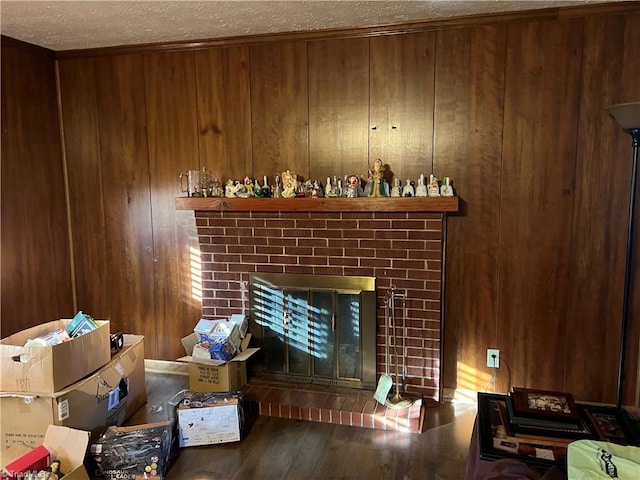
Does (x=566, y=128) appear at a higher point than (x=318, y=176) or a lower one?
higher

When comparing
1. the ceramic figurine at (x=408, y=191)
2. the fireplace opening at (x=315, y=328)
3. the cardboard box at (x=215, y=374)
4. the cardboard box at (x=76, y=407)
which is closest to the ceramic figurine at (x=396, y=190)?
the ceramic figurine at (x=408, y=191)

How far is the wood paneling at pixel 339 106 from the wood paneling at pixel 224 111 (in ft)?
1.48

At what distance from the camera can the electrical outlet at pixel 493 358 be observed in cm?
300

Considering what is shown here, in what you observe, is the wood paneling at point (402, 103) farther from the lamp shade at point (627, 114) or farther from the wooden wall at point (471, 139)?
the lamp shade at point (627, 114)

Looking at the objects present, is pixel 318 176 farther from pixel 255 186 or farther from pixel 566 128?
pixel 566 128

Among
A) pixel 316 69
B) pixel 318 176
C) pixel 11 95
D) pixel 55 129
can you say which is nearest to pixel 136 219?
pixel 55 129

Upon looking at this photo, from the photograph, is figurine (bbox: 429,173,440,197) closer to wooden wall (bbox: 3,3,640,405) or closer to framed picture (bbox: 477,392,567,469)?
wooden wall (bbox: 3,3,640,405)

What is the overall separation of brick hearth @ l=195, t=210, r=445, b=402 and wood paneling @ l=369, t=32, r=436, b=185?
1.12 feet

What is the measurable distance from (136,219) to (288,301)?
1.28 meters

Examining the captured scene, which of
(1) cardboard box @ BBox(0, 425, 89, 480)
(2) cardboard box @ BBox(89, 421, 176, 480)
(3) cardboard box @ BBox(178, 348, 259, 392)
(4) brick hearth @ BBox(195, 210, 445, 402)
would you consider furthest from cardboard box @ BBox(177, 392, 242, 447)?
(4) brick hearth @ BBox(195, 210, 445, 402)

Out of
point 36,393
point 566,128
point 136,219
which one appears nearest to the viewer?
point 36,393

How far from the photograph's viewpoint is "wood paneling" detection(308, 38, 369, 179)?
119 inches

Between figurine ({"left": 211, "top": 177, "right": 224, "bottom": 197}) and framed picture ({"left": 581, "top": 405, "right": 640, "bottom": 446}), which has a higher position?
figurine ({"left": 211, "top": 177, "right": 224, "bottom": 197})

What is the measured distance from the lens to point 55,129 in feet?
11.7
